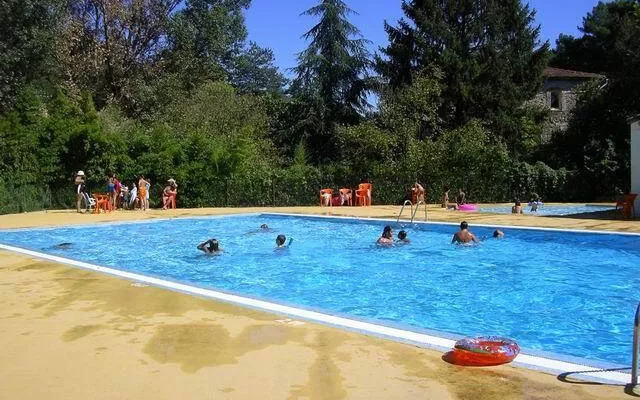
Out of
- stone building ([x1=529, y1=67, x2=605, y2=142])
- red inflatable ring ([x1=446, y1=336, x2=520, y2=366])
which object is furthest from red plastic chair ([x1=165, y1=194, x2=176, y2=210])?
stone building ([x1=529, y1=67, x2=605, y2=142])

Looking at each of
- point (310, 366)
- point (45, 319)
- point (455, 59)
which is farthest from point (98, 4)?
point (310, 366)

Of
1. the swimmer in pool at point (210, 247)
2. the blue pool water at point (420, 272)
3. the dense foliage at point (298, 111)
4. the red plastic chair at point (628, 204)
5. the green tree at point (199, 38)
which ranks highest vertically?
the green tree at point (199, 38)

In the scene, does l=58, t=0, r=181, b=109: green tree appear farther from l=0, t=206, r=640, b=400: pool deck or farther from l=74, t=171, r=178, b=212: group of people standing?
l=0, t=206, r=640, b=400: pool deck

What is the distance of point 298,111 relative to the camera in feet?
117

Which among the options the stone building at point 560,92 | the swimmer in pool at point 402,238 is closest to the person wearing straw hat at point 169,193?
the swimmer in pool at point 402,238

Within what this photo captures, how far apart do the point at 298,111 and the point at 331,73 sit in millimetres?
3020

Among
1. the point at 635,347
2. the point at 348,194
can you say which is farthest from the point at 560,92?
the point at 635,347

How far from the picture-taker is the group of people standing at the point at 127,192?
22.2 meters

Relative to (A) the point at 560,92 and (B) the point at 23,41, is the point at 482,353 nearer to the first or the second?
(B) the point at 23,41

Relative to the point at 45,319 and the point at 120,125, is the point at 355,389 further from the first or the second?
the point at 120,125

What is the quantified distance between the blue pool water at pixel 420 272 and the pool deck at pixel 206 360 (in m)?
1.11

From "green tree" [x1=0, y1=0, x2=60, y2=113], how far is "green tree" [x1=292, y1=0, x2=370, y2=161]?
1321cm

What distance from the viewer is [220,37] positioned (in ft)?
128

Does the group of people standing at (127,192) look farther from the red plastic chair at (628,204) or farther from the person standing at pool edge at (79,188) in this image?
the red plastic chair at (628,204)
